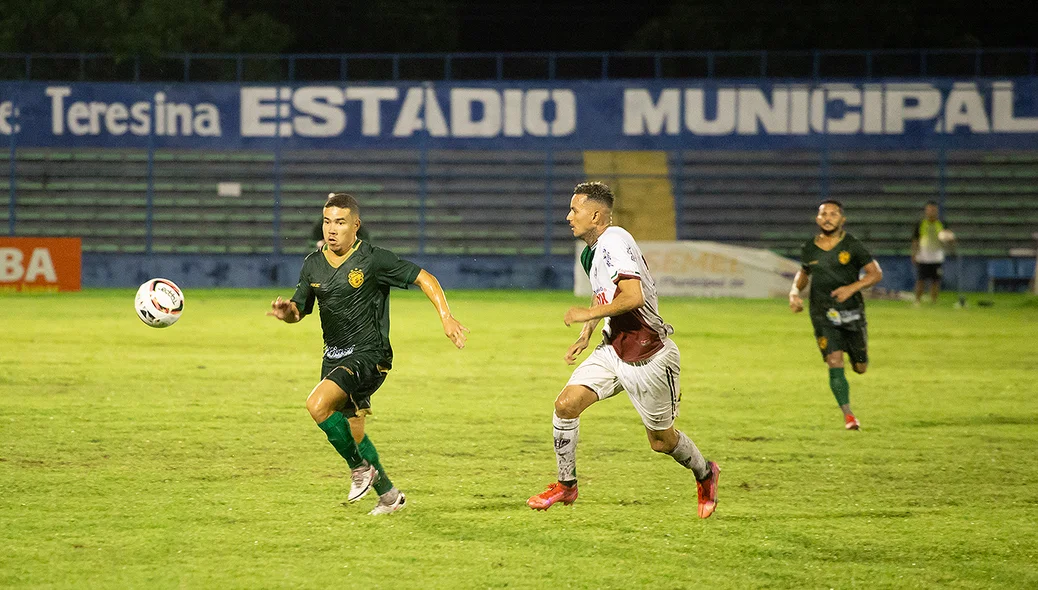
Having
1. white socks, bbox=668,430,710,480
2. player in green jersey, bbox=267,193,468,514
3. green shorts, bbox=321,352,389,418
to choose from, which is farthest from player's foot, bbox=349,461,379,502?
white socks, bbox=668,430,710,480

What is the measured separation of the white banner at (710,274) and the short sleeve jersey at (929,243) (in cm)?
328

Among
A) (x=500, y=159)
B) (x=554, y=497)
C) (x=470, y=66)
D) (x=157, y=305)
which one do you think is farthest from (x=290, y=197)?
(x=554, y=497)

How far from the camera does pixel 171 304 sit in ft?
28.9

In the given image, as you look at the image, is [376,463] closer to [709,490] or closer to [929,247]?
[709,490]

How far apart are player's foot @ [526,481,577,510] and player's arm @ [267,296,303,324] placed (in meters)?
1.89

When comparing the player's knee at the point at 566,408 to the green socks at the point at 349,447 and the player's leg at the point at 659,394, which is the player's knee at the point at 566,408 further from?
the green socks at the point at 349,447

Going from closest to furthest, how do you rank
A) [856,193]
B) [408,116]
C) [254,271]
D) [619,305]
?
[619,305]
[254,271]
[856,193]
[408,116]

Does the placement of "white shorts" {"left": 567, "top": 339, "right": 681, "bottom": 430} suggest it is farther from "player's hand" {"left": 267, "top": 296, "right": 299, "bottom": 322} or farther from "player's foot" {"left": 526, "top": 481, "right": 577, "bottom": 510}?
"player's hand" {"left": 267, "top": 296, "right": 299, "bottom": 322}

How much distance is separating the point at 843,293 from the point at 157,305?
616 cm

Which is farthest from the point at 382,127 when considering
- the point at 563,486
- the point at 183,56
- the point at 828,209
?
the point at 563,486

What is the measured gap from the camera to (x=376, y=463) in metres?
7.26

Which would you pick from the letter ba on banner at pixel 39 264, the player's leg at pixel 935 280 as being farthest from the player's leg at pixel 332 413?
the letter ba on banner at pixel 39 264

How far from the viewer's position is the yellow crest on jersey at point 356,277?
741cm

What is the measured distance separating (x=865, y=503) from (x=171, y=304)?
520 cm
